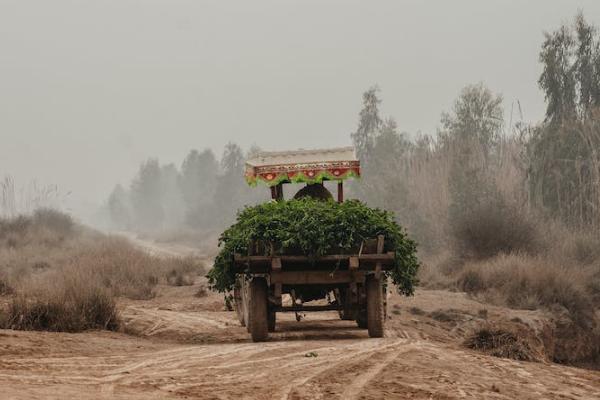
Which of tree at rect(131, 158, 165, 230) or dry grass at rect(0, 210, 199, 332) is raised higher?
tree at rect(131, 158, 165, 230)

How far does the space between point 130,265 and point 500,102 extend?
26.5 metres

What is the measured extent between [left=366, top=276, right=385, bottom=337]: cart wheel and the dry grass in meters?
3.69

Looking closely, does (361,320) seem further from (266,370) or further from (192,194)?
(192,194)

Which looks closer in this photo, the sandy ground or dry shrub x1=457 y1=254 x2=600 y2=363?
the sandy ground

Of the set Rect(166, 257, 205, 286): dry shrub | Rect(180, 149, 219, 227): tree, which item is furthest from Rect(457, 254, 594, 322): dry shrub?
Rect(180, 149, 219, 227): tree

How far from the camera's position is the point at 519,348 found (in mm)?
7910

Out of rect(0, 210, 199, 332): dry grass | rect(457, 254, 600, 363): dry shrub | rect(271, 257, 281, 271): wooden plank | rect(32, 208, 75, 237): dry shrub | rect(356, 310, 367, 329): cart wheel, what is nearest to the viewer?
rect(271, 257, 281, 271): wooden plank

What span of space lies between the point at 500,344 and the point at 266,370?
147 inches

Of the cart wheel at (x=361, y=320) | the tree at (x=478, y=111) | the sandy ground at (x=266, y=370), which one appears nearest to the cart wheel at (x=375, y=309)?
the sandy ground at (x=266, y=370)

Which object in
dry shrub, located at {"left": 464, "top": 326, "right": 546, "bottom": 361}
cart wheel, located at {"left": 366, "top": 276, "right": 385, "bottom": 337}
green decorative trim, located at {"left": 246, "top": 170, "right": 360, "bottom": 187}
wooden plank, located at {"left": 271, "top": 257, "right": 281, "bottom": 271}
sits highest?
green decorative trim, located at {"left": 246, "top": 170, "right": 360, "bottom": 187}

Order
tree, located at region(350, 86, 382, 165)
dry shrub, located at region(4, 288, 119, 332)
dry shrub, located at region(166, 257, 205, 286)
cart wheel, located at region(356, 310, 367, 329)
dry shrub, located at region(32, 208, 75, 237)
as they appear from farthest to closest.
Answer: tree, located at region(350, 86, 382, 165), dry shrub, located at region(32, 208, 75, 237), dry shrub, located at region(166, 257, 205, 286), cart wheel, located at region(356, 310, 367, 329), dry shrub, located at region(4, 288, 119, 332)

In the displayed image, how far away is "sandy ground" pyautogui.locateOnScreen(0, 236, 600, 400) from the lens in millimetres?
4824

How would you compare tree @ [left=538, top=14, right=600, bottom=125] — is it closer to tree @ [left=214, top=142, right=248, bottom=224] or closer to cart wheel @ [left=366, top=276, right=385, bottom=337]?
cart wheel @ [left=366, top=276, right=385, bottom=337]

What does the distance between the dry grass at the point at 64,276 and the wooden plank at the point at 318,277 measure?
2.92m
